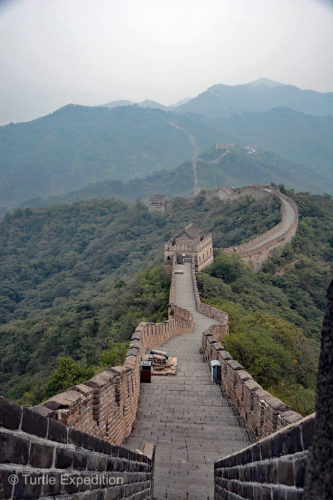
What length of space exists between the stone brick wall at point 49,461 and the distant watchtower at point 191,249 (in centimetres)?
2603

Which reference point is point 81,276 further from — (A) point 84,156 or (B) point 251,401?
(A) point 84,156

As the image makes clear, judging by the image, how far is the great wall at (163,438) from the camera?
2373 mm

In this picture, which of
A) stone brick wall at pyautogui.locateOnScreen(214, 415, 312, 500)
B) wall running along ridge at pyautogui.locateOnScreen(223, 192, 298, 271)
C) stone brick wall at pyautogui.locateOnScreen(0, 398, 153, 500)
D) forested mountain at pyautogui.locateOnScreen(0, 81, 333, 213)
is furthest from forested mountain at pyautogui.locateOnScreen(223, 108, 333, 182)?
stone brick wall at pyautogui.locateOnScreen(0, 398, 153, 500)

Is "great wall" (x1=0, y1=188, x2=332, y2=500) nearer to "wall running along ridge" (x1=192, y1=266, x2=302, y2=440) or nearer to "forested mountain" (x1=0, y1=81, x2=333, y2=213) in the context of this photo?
"wall running along ridge" (x1=192, y1=266, x2=302, y2=440)

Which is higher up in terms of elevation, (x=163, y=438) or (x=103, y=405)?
(x=103, y=405)

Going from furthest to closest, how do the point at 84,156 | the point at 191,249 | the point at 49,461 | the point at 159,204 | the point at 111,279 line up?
the point at 84,156, the point at 159,204, the point at 111,279, the point at 191,249, the point at 49,461

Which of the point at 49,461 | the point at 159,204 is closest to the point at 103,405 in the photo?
the point at 49,461

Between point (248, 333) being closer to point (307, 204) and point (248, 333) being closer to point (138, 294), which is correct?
point (138, 294)

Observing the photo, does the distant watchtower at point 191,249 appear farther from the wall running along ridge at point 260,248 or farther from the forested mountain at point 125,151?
the forested mountain at point 125,151

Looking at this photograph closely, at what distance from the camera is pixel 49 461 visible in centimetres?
258

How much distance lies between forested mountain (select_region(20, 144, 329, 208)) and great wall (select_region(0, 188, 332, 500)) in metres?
101

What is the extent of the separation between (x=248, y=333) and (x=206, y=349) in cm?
145

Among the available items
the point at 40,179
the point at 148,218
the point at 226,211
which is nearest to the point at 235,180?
the point at 148,218

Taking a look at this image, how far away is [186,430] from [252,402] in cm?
154
